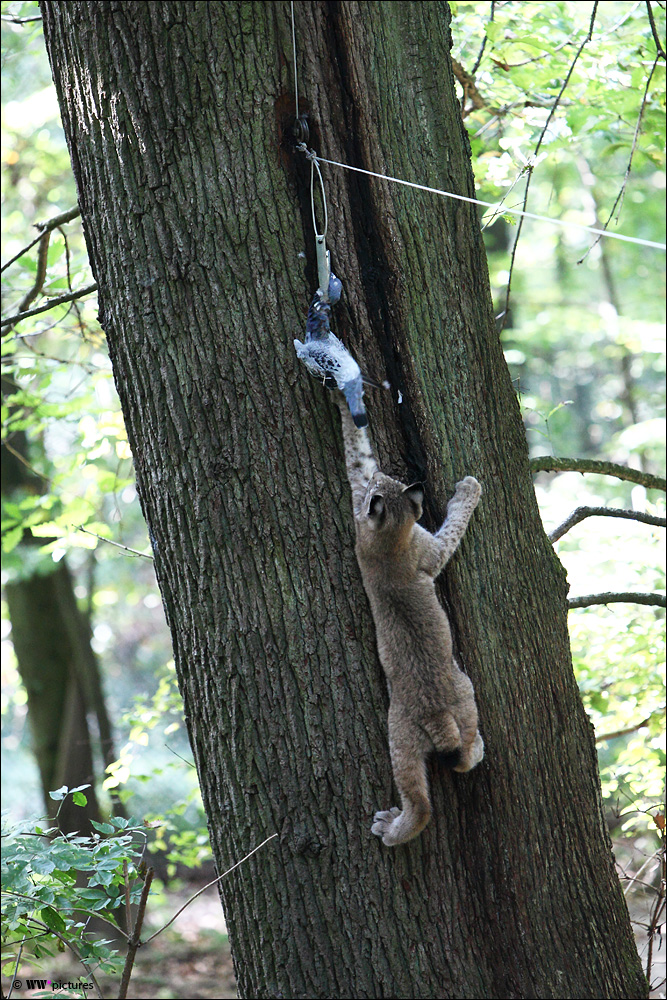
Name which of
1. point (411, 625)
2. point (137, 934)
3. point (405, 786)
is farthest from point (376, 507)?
point (137, 934)

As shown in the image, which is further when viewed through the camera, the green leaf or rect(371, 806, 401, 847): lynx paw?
the green leaf

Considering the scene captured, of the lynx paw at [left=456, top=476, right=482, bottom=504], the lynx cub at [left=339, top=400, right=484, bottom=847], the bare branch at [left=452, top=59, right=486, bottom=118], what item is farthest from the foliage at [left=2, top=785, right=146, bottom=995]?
the bare branch at [left=452, top=59, right=486, bottom=118]

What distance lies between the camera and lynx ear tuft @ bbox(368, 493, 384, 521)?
8.11ft

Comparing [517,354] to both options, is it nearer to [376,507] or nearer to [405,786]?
[376,507]

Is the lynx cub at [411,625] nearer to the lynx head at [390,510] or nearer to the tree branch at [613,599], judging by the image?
the lynx head at [390,510]

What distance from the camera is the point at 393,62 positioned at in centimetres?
252

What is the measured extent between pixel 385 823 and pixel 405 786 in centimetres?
12

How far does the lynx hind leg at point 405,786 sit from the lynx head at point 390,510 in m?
0.54

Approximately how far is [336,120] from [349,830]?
2161 mm

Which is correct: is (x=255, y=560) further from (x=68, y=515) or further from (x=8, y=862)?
(x=68, y=515)

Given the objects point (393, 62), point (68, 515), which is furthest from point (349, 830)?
point (68, 515)

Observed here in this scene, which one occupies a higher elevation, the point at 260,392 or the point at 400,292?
the point at 400,292

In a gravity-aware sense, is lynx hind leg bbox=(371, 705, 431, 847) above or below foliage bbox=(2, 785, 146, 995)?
above

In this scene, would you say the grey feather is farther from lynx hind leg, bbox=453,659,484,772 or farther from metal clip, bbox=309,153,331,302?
lynx hind leg, bbox=453,659,484,772
